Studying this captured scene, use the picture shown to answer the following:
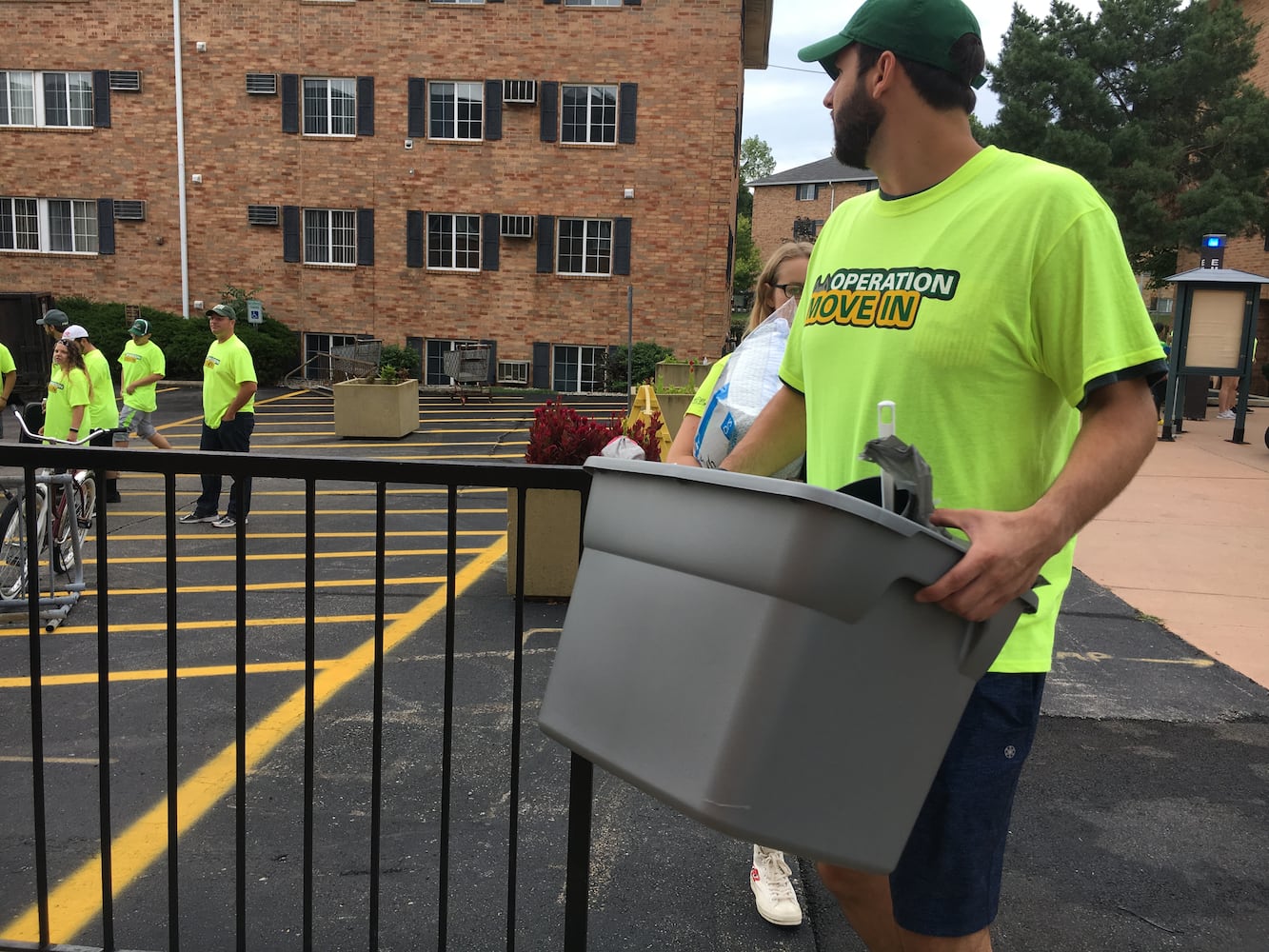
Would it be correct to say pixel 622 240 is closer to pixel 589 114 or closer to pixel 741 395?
pixel 589 114

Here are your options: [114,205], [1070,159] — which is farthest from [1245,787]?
[1070,159]

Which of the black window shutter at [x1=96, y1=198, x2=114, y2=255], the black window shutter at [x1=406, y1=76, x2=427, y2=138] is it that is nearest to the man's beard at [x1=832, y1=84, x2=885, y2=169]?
the black window shutter at [x1=406, y1=76, x2=427, y2=138]

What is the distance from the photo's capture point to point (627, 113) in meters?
23.9

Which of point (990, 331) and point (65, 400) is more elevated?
point (990, 331)

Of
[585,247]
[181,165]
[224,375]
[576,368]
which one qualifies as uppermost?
[181,165]

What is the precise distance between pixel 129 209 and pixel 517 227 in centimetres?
917

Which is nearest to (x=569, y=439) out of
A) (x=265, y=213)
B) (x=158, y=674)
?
(x=158, y=674)

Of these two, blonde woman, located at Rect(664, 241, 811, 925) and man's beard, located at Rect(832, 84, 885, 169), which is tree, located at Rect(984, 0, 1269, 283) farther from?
man's beard, located at Rect(832, 84, 885, 169)

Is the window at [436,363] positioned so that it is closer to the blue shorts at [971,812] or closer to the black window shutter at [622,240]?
the black window shutter at [622,240]

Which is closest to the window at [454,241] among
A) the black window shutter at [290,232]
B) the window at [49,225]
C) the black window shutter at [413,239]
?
the black window shutter at [413,239]

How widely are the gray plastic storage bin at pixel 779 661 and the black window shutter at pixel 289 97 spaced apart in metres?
25.5

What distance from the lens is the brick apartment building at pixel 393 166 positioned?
941 inches

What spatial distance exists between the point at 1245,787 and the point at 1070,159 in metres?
30.2

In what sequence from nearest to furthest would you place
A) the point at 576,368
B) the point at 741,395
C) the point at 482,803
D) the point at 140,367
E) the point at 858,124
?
1. the point at 858,124
2. the point at 741,395
3. the point at 482,803
4. the point at 140,367
5. the point at 576,368
